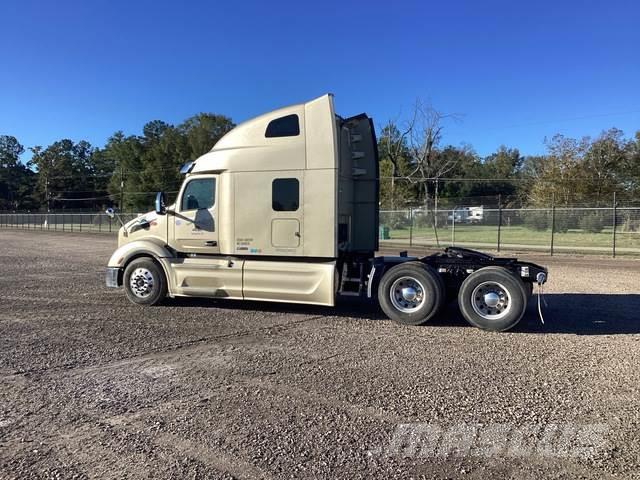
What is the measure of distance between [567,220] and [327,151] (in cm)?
1851

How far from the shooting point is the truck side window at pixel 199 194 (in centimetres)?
910

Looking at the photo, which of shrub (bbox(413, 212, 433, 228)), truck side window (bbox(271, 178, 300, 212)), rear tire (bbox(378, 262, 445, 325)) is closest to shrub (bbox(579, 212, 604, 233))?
shrub (bbox(413, 212, 433, 228))

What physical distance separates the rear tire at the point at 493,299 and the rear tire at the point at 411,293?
41cm

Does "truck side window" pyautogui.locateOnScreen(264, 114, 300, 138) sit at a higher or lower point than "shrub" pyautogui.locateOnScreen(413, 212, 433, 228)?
higher

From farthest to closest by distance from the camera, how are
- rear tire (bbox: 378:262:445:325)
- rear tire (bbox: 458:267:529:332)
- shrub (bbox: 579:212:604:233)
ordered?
shrub (bbox: 579:212:604:233) < rear tire (bbox: 378:262:445:325) < rear tire (bbox: 458:267:529:332)

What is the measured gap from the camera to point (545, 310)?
9234 mm

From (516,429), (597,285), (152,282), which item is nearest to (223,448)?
(516,429)

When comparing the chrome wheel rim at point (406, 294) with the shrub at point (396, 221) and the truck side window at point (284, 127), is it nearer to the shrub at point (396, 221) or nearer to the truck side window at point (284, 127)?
the truck side window at point (284, 127)

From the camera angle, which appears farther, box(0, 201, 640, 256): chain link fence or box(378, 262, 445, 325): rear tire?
box(0, 201, 640, 256): chain link fence

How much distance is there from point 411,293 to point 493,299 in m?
1.22

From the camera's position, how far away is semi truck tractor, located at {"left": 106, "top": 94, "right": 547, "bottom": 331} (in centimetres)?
791

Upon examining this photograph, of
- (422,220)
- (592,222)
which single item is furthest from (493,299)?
(422,220)

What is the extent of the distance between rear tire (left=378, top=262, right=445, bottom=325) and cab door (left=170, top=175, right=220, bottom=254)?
10.4 ft

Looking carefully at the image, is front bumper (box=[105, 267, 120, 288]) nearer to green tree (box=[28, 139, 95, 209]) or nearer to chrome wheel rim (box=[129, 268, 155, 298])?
chrome wheel rim (box=[129, 268, 155, 298])
